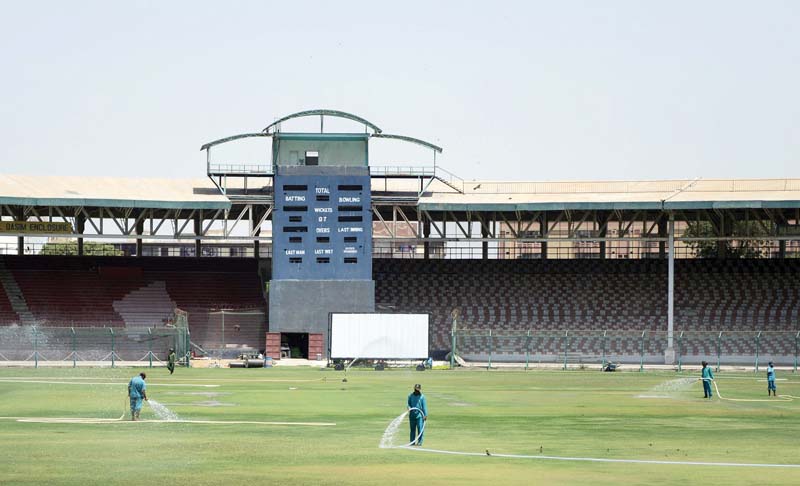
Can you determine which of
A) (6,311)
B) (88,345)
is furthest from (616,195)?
(6,311)

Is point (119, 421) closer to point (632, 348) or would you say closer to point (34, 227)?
point (632, 348)

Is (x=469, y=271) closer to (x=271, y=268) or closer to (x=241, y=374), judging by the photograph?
(x=271, y=268)

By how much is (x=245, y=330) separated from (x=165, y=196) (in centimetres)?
1083

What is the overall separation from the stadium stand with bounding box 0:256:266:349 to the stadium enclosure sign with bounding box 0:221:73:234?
315cm

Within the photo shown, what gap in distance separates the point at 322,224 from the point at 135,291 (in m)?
14.1

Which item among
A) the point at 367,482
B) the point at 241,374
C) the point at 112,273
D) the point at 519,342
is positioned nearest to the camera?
the point at 367,482

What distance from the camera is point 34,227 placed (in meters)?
81.6

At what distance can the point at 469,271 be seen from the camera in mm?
86312

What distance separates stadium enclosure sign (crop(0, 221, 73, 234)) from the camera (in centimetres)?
8116

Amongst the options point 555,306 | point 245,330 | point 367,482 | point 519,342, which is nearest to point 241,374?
point 245,330

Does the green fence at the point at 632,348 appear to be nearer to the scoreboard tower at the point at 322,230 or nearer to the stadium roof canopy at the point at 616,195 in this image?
the scoreboard tower at the point at 322,230

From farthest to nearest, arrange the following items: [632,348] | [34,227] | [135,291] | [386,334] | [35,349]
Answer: [135,291] → [34,227] → [632,348] → [386,334] → [35,349]

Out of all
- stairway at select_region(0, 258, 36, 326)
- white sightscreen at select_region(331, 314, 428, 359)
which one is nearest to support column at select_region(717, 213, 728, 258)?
white sightscreen at select_region(331, 314, 428, 359)

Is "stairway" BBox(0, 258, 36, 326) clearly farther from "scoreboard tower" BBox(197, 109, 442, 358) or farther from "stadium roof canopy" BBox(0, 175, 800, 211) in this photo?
"scoreboard tower" BBox(197, 109, 442, 358)
